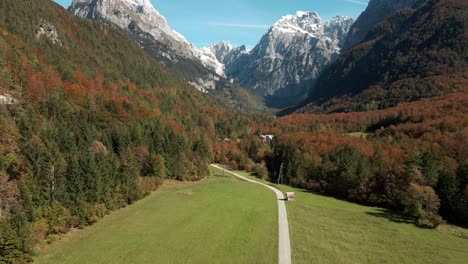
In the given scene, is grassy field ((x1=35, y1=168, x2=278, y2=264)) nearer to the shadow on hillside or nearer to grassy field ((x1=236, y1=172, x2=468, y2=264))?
grassy field ((x1=236, y1=172, x2=468, y2=264))

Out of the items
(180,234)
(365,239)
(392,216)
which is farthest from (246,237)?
(392,216)

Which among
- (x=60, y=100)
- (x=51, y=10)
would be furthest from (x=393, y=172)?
(x=51, y=10)

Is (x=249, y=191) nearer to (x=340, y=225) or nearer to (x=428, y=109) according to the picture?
(x=340, y=225)

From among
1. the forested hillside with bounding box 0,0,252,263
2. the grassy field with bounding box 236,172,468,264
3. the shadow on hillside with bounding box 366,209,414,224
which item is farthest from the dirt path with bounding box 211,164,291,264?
the forested hillside with bounding box 0,0,252,263

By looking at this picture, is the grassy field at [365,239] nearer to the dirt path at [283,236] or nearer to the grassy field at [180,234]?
the dirt path at [283,236]

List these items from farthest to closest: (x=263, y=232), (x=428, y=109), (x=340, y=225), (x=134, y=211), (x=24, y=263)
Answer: (x=428, y=109) → (x=134, y=211) → (x=340, y=225) → (x=263, y=232) → (x=24, y=263)

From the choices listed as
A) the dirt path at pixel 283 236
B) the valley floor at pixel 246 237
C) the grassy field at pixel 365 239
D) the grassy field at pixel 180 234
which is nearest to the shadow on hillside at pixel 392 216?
the grassy field at pixel 365 239
